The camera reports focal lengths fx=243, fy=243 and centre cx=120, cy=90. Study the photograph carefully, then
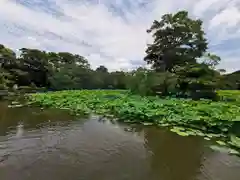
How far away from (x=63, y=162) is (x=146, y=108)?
22.9 ft

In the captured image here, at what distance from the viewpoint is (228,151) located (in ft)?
21.0

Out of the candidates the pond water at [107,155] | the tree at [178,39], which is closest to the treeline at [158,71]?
the tree at [178,39]

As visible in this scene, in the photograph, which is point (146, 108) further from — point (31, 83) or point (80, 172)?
point (31, 83)

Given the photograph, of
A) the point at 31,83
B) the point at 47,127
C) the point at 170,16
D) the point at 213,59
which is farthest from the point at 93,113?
the point at 31,83

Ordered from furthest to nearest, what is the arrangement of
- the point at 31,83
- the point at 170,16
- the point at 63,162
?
1. the point at 31,83
2. the point at 170,16
3. the point at 63,162

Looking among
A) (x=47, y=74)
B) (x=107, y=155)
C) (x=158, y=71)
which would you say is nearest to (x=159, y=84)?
(x=158, y=71)

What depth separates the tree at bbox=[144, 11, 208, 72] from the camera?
26094 mm

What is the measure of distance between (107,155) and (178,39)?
23376 millimetres

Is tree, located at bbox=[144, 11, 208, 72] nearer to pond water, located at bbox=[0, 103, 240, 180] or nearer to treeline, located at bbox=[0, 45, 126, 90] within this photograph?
treeline, located at bbox=[0, 45, 126, 90]

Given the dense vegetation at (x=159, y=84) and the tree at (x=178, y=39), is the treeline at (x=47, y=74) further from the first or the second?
the tree at (x=178, y=39)

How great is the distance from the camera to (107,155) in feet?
19.2

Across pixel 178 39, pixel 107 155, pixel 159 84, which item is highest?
pixel 178 39

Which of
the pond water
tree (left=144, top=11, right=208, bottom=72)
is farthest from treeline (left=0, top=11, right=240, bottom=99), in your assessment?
the pond water

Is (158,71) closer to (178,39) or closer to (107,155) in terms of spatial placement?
(178,39)
